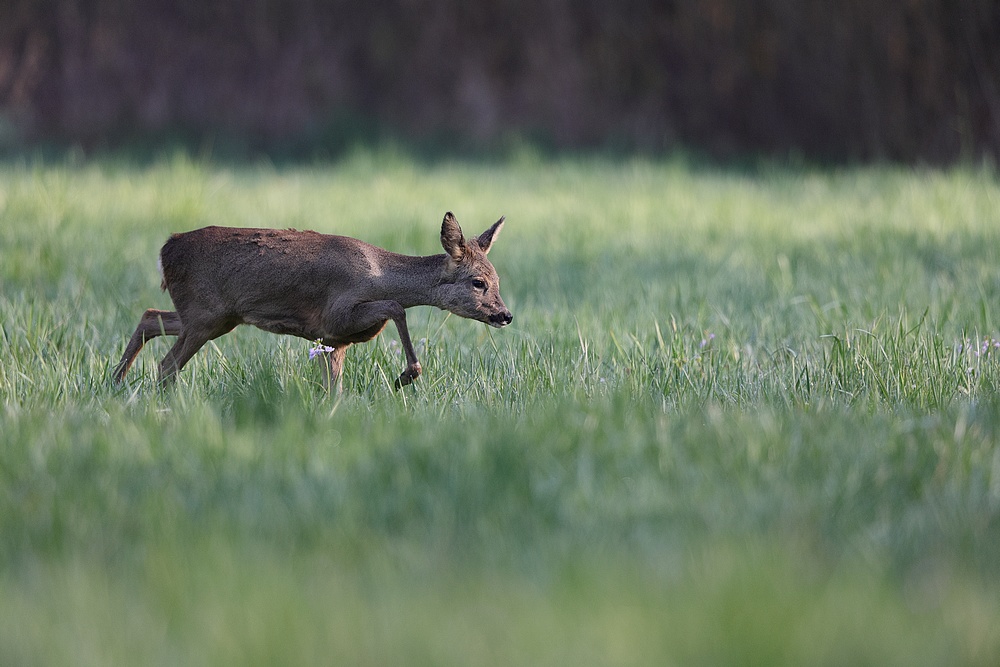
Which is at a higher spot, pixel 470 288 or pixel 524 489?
pixel 470 288

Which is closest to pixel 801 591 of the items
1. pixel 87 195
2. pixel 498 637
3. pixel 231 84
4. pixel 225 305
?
pixel 498 637

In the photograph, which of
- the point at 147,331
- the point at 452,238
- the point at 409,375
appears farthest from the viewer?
the point at 147,331

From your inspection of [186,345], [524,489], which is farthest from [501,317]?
[524,489]

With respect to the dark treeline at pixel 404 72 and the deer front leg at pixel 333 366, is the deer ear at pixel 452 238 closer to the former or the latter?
the deer front leg at pixel 333 366

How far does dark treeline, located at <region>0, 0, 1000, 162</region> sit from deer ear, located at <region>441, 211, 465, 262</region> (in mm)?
8089

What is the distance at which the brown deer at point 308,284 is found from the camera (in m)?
3.70

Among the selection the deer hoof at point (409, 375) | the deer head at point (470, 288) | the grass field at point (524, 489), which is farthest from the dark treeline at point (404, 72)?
the deer hoof at point (409, 375)

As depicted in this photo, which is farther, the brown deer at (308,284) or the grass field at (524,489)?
the brown deer at (308,284)

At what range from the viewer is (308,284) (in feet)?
12.2

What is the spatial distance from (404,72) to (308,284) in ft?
29.4

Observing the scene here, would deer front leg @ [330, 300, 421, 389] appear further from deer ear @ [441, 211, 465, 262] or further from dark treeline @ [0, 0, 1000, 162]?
dark treeline @ [0, 0, 1000, 162]

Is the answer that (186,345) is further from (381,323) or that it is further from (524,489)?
(524,489)

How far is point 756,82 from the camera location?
1152cm

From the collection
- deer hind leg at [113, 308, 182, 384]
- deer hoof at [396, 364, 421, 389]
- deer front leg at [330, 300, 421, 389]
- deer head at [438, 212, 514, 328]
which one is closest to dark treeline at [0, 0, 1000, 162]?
deer hind leg at [113, 308, 182, 384]
